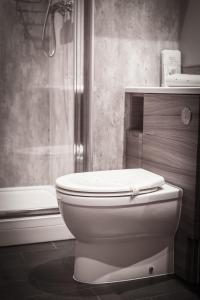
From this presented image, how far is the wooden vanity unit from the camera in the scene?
6.24 ft

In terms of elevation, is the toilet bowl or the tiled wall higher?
the tiled wall

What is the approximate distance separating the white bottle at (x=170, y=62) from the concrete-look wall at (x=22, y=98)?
72 centimetres

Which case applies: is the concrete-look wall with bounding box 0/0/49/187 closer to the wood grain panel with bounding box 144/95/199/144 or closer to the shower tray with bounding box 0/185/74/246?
the shower tray with bounding box 0/185/74/246

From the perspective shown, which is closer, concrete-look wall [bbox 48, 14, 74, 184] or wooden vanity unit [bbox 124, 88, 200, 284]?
wooden vanity unit [bbox 124, 88, 200, 284]

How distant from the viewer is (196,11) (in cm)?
251

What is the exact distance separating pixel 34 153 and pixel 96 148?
1.81 ft

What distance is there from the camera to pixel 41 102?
2.89 m

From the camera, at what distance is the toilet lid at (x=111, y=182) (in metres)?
1.75

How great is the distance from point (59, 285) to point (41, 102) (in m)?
1.33

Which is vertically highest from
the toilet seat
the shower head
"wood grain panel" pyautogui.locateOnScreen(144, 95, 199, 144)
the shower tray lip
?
the shower head

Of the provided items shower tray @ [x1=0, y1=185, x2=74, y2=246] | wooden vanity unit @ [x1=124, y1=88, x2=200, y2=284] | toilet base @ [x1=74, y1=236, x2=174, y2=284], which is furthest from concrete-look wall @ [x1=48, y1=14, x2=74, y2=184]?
toilet base @ [x1=74, y1=236, x2=174, y2=284]

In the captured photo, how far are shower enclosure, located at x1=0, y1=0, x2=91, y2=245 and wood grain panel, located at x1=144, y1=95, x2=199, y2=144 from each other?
15.8 inches

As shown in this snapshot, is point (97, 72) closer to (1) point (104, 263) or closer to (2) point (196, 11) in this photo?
(2) point (196, 11)

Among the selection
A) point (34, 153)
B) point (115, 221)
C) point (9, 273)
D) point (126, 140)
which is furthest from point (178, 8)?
point (9, 273)
